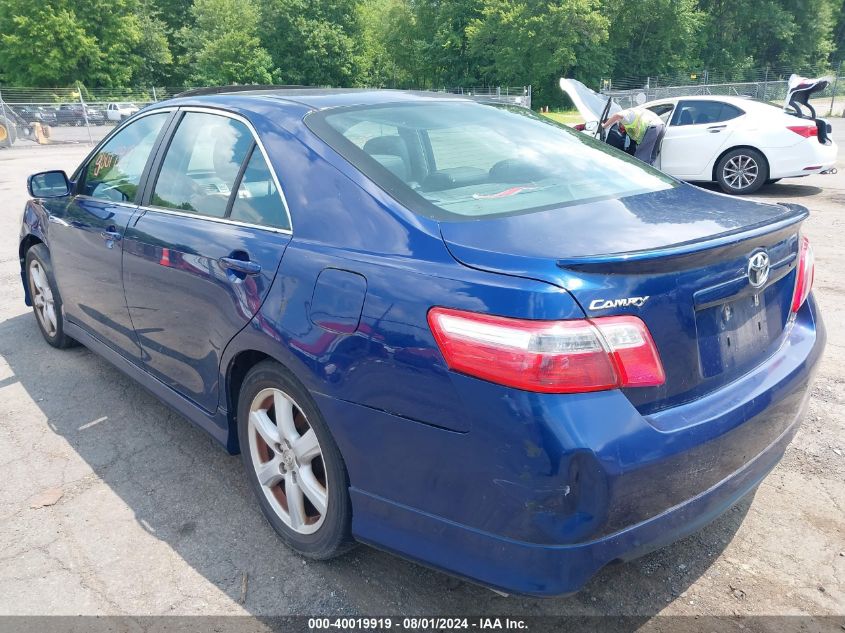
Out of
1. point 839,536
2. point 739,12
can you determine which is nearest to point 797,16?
point 739,12

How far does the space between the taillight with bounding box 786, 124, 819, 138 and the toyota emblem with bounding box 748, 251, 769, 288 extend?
30.3 feet

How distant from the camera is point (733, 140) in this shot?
10281 mm

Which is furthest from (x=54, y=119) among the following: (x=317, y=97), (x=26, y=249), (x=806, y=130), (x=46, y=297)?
(x=317, y=97)

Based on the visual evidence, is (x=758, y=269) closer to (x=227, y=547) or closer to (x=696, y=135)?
(x=227, y=547)

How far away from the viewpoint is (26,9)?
51.5m

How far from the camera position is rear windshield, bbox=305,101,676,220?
2.32 metres

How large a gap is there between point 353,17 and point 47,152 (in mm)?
43616

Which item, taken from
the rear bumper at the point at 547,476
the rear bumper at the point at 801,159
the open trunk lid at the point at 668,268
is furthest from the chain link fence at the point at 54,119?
the rear bumper at the point at 547,476

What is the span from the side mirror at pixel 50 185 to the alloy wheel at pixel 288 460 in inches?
93.7

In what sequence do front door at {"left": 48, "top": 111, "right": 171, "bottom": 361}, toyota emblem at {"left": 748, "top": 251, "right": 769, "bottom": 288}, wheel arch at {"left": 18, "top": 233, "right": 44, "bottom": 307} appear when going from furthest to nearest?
1. wheel arch at {"left": 18, "top": 233, "right": 44, "bottom": 307}
2. front door at {"left": 48, "top": 111, "right": 171, "bottom": 361}
3. toyota emblem at {"left": 748, "top": 251, "right": 769, "bottom": 288}

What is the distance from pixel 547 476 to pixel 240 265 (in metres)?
1.43

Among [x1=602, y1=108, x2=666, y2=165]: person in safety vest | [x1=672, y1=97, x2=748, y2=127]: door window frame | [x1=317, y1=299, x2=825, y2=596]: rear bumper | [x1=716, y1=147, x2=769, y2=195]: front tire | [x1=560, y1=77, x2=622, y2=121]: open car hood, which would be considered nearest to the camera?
[x1=317, y1=299, x2=825, y2=596]: rear bumper

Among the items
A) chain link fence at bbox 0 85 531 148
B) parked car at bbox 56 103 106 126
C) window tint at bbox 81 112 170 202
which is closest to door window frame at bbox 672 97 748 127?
window tint at bbox 81 112 170 202

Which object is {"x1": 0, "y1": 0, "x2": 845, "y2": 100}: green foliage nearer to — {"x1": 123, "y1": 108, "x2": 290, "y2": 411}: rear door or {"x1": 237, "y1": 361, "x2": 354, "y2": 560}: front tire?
{"x1": 123, "y1": 108, "x2": 290, "y2": 411}: rear door
